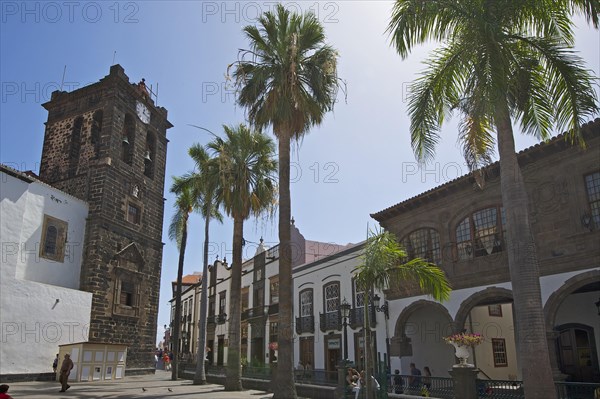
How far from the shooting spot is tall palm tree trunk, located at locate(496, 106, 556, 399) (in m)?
8.41

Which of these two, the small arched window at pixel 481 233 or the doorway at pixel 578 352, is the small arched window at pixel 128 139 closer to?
the small arched window at pixel 481 233

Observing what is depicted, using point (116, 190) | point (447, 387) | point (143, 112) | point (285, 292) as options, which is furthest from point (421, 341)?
point (143, 112)

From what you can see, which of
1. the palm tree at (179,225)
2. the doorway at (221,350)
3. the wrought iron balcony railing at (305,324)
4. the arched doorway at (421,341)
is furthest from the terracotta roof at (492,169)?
the doorway at (221,350)

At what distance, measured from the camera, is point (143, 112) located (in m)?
32.4

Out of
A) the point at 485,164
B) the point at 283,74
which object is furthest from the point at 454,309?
the point at 283,74

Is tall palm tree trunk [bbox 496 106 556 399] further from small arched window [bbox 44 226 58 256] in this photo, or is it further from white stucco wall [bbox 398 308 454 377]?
small arched window [bbox 44 226 58 256]

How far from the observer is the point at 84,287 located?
2625 centimetres

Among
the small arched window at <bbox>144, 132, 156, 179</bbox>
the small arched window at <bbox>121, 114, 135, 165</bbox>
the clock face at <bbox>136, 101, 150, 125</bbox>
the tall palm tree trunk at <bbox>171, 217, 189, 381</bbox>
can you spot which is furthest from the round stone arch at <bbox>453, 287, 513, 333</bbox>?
the clock face at <bbox>136, 101, 150, 125</bbox>

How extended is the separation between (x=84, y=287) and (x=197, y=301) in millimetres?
27156

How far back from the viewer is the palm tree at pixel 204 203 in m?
21.8

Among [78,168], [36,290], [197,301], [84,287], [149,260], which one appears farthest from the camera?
[197,301]

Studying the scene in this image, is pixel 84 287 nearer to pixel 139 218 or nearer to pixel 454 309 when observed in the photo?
pixel 139 218

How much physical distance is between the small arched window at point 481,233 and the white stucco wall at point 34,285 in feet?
61.0

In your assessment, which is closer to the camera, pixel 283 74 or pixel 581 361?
pixel 283 74
